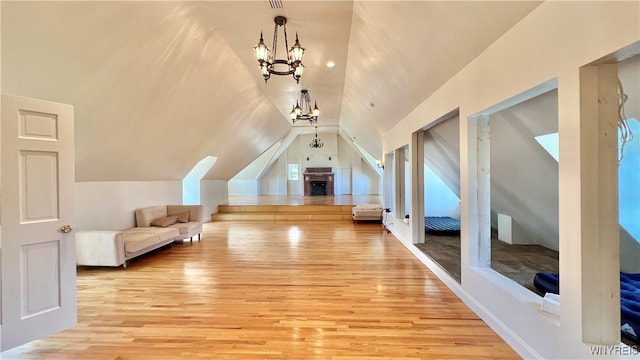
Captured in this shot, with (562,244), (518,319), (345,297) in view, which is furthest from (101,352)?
(562,244)

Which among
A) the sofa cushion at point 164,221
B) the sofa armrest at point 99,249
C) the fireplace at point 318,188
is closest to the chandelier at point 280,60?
the sofa armrest at point 99,249

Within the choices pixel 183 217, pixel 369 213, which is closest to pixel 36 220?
pixel 183 217

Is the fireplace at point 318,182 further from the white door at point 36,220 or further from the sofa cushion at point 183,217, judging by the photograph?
the white door at point 36,220

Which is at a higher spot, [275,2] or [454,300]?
[275,2]

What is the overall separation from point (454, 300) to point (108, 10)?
177 inches

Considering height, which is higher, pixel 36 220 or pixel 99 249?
pixel 36 220

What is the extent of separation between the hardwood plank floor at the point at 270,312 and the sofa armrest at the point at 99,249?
0.15 metres

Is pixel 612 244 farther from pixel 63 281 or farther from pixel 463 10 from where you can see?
pixel 63 281

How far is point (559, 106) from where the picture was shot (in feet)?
5.58

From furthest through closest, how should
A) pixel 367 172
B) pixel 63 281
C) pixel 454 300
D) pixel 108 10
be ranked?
pixel 367 172 → pixel 454 300 → pixel 108 10 → pixel 63 281

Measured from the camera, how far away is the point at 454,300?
295cm

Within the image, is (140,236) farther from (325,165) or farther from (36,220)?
(325,165)

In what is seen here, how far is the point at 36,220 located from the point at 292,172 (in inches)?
535

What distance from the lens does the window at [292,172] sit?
15719 millimetres
